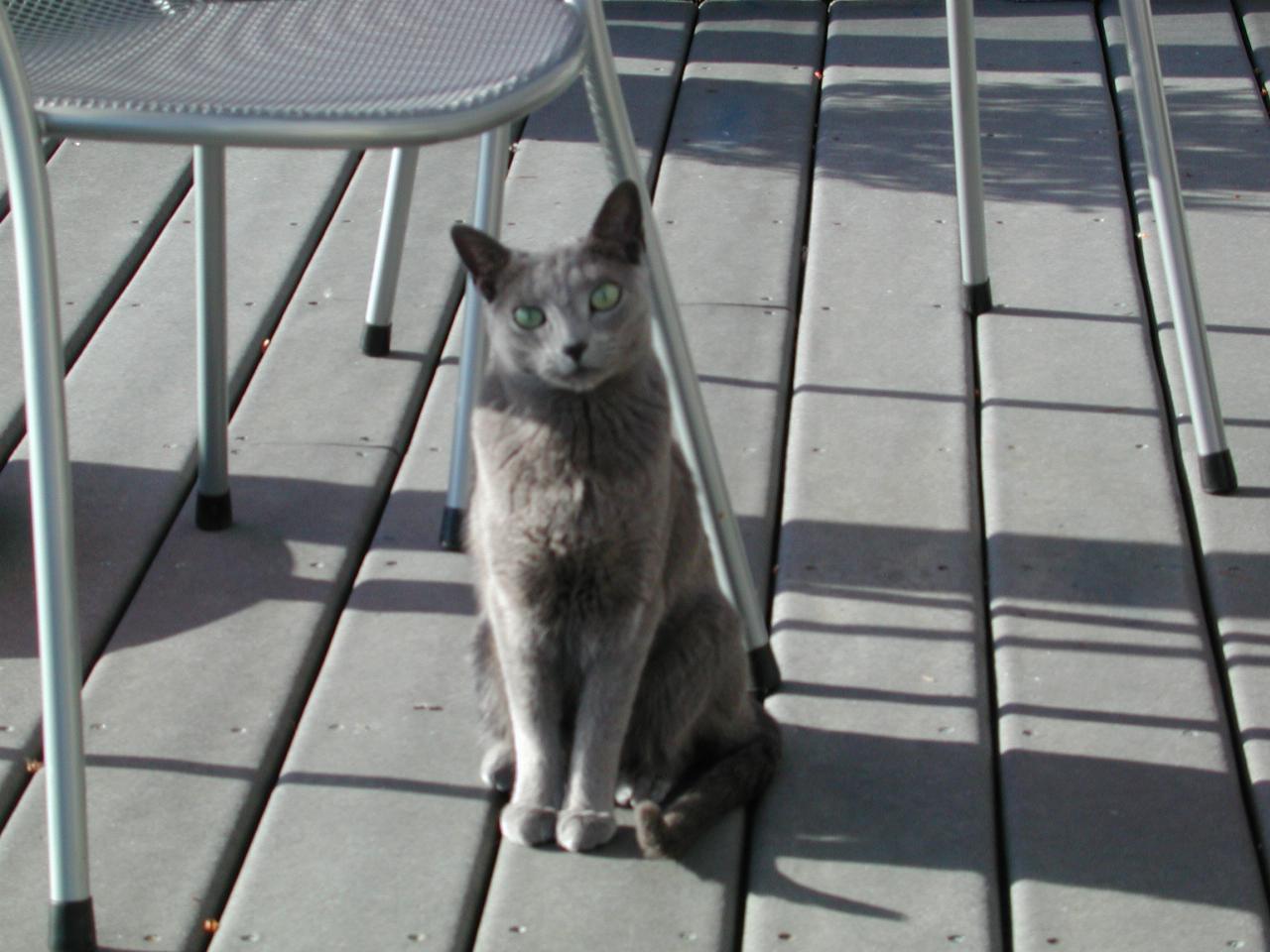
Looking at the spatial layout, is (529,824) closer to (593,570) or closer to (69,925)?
(593,570)

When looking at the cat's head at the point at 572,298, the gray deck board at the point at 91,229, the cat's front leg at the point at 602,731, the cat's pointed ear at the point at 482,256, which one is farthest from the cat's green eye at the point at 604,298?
the gray deck board at the point at 91,229

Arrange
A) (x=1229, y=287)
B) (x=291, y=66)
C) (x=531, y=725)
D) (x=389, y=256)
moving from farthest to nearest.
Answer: (x=1229, y=287), (x=389, y=256), (x=531, y=725), (x=291, y=66)

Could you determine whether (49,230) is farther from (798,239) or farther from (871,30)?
(871,30)

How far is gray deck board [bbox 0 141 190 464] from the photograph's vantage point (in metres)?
2.78

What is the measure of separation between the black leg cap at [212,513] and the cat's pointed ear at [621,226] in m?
0.79

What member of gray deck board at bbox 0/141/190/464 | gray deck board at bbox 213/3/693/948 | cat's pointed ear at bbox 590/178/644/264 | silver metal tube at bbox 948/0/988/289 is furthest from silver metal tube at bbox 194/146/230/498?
silver metal tube at bbox 948/0/988/289

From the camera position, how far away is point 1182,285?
2465 mm

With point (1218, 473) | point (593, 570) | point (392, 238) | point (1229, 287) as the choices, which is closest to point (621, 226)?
point (593, 570)

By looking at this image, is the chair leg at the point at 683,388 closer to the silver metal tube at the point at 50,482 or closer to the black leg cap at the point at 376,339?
the silver metal tube at the point at 50,482

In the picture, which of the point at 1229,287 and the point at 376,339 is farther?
the point at 1229,287

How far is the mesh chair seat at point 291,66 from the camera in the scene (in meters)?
1.59

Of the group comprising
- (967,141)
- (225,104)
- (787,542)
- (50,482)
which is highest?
(225,104)

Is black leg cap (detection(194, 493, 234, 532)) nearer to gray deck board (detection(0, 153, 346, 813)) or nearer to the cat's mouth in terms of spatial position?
gray deck board (detection(0, 153, 346, 813))

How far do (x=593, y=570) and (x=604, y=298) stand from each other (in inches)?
10.8
